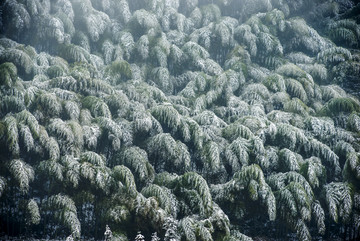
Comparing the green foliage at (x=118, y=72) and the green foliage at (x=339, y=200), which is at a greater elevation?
the green foliage at (x=118, y=72)

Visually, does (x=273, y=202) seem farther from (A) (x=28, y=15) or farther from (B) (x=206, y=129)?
(A) (x=28, y=15)

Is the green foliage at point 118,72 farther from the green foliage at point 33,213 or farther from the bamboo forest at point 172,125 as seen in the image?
the green foliage at point 33,213

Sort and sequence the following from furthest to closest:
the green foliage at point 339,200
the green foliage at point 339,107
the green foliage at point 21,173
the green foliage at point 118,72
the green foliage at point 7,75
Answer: the green foliage at point 118,72 < the green foliage at point 339,107 < the green foliage at point 7,75 < the green foliage at point 339,200 < the green foliage at point 21,173

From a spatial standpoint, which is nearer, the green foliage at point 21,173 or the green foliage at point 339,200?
the green foliage at point 21,173

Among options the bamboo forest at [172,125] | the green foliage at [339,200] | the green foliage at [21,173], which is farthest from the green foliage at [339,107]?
the green foliage at [21,173]

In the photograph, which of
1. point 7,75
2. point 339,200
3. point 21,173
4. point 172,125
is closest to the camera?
point 21,173

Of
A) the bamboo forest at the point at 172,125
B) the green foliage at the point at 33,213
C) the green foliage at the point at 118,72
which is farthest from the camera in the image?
the green foliage at the point at 118,72

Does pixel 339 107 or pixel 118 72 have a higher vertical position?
pixel 118 72

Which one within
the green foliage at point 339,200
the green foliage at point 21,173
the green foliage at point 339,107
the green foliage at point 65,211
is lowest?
the green foliage at point 339,200

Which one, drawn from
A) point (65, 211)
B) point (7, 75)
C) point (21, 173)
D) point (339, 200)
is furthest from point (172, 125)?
point (339, 200)

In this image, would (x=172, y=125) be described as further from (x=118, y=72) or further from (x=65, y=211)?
(x=65, y=211)
